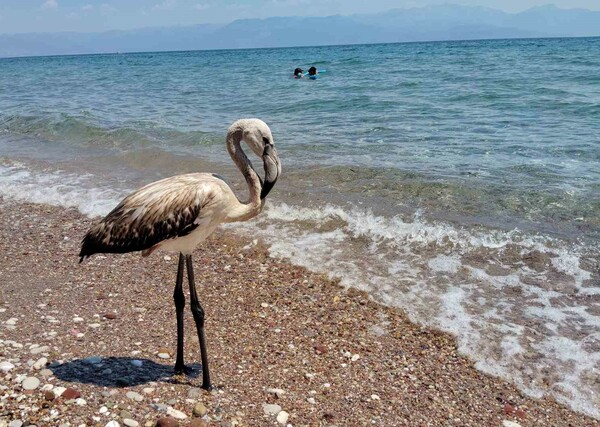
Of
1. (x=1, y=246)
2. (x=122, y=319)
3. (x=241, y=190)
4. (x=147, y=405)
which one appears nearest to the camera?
(x=147, y=405)

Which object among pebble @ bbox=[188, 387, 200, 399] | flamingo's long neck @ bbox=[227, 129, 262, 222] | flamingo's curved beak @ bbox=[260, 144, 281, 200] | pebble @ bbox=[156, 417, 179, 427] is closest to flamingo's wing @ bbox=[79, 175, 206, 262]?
flamingo's long neck @ bbox=[227, 129, 262, 222]

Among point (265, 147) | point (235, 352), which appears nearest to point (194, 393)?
point (235, 352)

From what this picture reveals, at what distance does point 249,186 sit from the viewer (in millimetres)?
5117

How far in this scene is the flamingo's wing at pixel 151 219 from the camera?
4.78 metres

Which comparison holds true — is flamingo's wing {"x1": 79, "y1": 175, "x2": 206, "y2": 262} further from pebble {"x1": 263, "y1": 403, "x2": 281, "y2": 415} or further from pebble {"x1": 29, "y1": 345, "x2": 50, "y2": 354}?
pebble {"x1": 263, "y1": 403, "x2": 281, "y2": 415}

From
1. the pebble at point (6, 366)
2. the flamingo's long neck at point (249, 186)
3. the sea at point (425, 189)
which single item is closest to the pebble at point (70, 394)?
the pebble at point (6, 366)

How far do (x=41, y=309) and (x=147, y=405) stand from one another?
8.04 ft

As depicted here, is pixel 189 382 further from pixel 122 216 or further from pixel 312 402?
pixel 122 216

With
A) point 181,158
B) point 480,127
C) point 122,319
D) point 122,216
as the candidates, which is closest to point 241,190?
point 181,158

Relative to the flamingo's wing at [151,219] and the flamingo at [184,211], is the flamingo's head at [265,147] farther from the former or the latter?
the flamingo's wing at [151,219]

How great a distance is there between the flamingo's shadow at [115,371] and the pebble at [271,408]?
2.63 ft

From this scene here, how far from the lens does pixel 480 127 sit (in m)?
17.7

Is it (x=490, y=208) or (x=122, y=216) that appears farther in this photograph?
(x=490, y=208)

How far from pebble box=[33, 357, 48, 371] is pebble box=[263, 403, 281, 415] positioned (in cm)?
194
